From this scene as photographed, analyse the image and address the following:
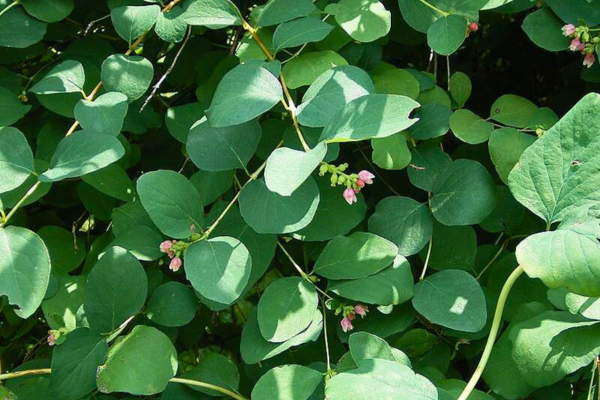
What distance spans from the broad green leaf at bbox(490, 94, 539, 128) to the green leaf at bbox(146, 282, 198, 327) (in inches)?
21.3

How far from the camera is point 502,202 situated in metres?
1.10

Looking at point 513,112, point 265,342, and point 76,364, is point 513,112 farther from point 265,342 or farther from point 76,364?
point 76,364

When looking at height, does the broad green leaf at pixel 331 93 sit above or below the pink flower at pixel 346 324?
above

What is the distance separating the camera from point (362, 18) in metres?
1.04

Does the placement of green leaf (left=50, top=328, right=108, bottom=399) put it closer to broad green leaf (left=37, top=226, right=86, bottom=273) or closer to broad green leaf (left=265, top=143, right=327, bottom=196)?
broad green leaf (left=37, top=226, right=86, bottom=273)

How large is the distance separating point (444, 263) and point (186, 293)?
385 millimetres

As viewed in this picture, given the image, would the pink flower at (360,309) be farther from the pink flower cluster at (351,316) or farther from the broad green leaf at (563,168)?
the broad green leaf at (563,168)

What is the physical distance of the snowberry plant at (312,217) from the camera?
89 centimetres

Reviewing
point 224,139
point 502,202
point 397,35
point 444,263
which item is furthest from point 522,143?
point 224,139

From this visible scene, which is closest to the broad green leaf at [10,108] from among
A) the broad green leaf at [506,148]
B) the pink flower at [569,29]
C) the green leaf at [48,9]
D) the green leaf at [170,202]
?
the green leaf at [48,9]

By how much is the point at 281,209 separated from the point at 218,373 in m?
0.30

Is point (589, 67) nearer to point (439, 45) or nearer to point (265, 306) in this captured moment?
point (439, 45)

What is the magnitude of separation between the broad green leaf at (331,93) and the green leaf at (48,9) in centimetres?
48

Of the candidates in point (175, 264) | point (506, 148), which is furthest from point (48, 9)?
A: point (506, 148)
